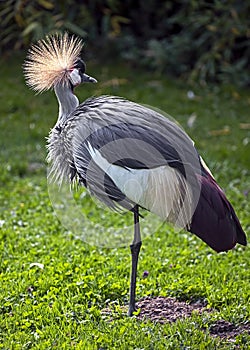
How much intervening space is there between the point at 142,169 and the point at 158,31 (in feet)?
21.9

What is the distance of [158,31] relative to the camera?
1010 cm

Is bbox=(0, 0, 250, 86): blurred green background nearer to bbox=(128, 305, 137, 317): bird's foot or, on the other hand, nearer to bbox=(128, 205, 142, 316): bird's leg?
bbox=(128, 205, 142, 316): bird's leg

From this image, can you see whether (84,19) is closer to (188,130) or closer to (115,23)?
(115,23)

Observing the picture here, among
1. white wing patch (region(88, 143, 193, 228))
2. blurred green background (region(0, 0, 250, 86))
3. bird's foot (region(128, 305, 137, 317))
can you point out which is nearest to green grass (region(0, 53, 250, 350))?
bird's foot (region(128, 305, 137, 317))

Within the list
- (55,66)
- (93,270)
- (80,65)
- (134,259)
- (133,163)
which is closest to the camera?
(133,163)

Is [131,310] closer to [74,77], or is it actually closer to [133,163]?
[133,163]

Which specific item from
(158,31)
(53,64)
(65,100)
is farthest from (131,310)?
(158,31)

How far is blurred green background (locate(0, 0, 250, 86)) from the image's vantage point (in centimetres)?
863

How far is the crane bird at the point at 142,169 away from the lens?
12.4ft

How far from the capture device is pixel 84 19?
9.41 meters

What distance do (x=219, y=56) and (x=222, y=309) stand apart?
548cm

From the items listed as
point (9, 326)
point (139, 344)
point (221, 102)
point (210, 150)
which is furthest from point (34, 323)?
point (221, 102)

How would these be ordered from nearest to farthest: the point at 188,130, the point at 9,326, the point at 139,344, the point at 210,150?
the point at 139,344, the point at 9,326, the point at 210,150, the point at 188,130

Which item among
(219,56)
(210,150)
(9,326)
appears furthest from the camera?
(219,56)
